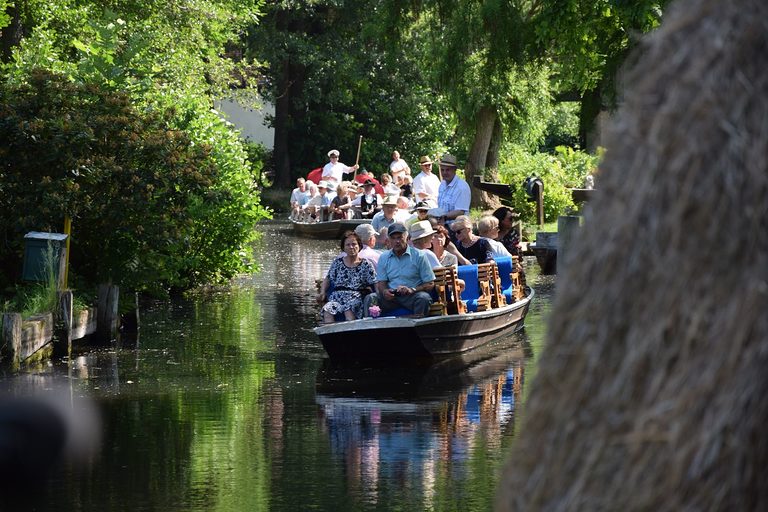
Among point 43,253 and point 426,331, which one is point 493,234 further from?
point 43,253

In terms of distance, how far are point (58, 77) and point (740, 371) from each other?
14.6m

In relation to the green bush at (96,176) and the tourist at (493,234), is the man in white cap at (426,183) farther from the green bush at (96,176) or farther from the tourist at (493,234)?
the tourist at (493,234)

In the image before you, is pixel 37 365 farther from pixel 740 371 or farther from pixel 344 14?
pixel 344 14

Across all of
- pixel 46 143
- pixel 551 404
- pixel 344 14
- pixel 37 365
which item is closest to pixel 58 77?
pixel 46 143

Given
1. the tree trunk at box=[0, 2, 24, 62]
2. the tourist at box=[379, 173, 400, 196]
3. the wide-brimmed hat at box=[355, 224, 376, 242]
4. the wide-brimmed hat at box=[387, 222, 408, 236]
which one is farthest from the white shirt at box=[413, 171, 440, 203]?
the wide-brimmed hat at box=[387, 222, 408, 236]

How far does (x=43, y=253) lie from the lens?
52.8 ft

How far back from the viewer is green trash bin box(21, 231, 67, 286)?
16125 mm

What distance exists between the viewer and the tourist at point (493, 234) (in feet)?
56.4

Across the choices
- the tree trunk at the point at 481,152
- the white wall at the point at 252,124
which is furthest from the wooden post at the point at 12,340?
the white wall at the point at 252,124

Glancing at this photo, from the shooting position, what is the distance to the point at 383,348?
15008 mm

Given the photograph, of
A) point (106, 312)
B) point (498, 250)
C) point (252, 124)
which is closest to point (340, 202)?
point (498, 250)

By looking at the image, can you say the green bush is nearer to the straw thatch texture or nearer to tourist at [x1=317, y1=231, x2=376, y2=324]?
tourist at [x1=317, y1=231, x2=376, y2=324]

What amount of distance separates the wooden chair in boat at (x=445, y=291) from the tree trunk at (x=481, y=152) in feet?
70.9

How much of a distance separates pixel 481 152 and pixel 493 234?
21230 mm
